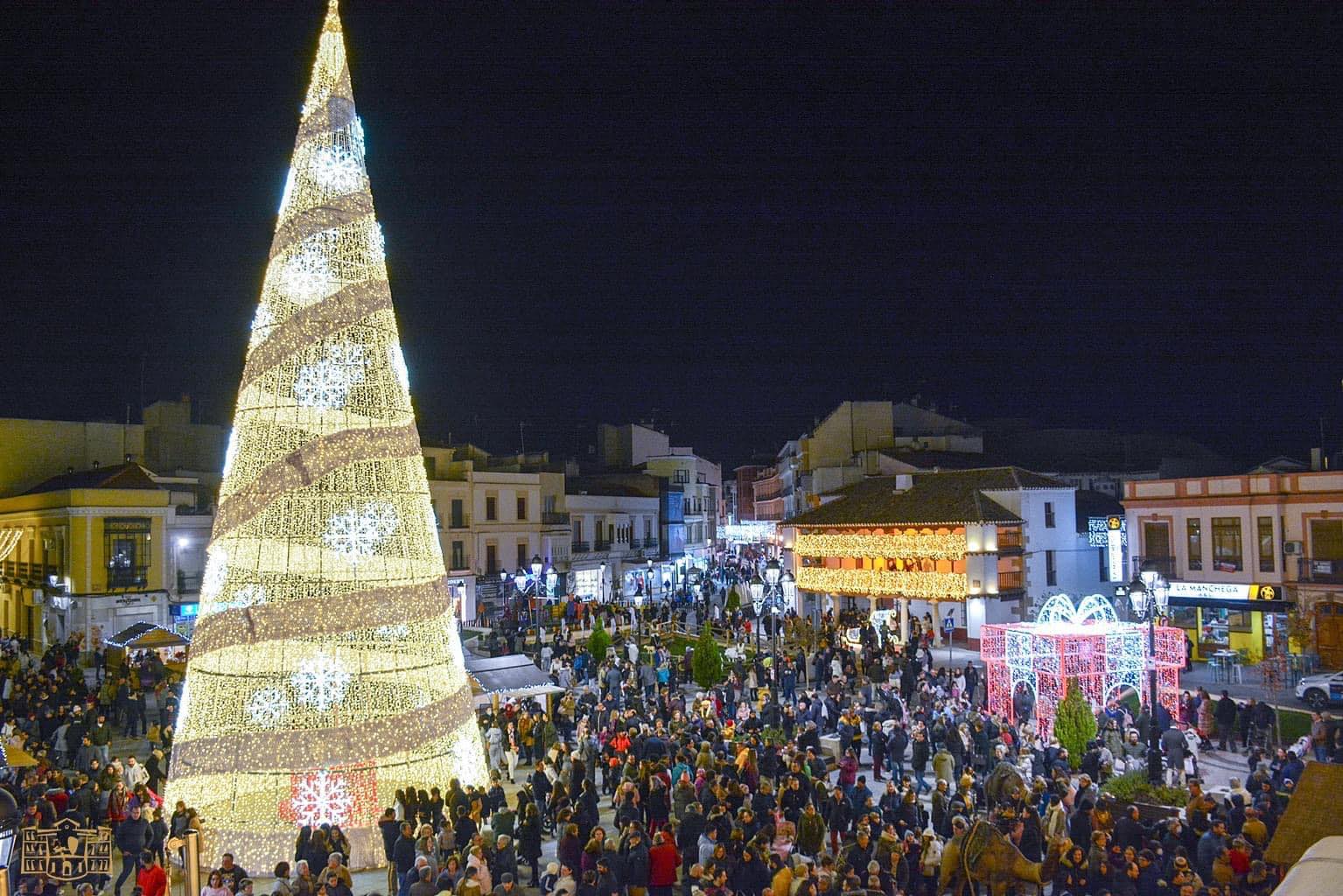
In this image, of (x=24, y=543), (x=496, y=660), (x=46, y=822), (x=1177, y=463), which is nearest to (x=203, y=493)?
(x=24, y=543)

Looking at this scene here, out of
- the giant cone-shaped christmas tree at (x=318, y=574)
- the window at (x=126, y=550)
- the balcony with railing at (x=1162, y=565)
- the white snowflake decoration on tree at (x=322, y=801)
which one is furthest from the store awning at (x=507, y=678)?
the balcony with railing at (x=1162, y=565)

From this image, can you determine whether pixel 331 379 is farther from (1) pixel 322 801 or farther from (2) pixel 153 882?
(2) pixel 153 882

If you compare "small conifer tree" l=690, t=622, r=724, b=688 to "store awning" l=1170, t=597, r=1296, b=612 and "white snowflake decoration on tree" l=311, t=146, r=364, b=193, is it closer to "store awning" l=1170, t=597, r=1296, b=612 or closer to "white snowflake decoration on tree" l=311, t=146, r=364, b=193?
"white snowflake decoration on tree" l=311, t=146, r=364, b=193

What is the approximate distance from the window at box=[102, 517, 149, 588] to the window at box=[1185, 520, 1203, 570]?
35.7 metres

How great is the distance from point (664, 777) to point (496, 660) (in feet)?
24.8

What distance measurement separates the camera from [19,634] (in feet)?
124

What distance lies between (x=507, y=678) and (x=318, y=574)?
7.85 metres

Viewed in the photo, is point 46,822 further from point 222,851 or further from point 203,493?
point 203,493

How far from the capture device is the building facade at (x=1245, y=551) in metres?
28.8

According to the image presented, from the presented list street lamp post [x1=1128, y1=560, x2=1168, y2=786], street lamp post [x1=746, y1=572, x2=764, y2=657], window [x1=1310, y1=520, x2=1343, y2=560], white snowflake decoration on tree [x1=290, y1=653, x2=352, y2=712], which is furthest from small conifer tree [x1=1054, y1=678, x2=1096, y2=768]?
window [x1=1310, y1=520, x2=1343, y2=560]

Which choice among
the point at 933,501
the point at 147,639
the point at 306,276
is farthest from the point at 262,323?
the point at 933,501

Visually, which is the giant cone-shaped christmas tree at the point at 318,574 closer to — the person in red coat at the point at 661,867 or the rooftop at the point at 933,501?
the person in red coat at the point at 661,867

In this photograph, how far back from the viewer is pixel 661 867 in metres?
10.5

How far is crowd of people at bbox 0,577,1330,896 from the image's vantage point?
10.0 m
